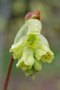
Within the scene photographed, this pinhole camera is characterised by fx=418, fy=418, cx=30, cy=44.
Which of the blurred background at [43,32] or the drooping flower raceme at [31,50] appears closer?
the drooping flower raceme at [31,50]

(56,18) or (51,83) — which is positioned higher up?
(56,18)

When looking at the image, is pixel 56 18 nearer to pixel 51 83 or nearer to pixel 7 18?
pixel 7 18

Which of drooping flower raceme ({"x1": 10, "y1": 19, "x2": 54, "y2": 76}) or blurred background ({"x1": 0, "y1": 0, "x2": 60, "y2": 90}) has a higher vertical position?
drooping flower raceme ({"x1": 10, "y1": 19, "x2": 54, "y2": 76})

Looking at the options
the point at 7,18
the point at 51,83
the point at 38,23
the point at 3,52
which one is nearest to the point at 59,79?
the point at 51,83

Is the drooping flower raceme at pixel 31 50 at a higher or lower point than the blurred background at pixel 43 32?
higher

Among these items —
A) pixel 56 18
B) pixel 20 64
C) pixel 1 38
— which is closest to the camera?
pixel 20 64
